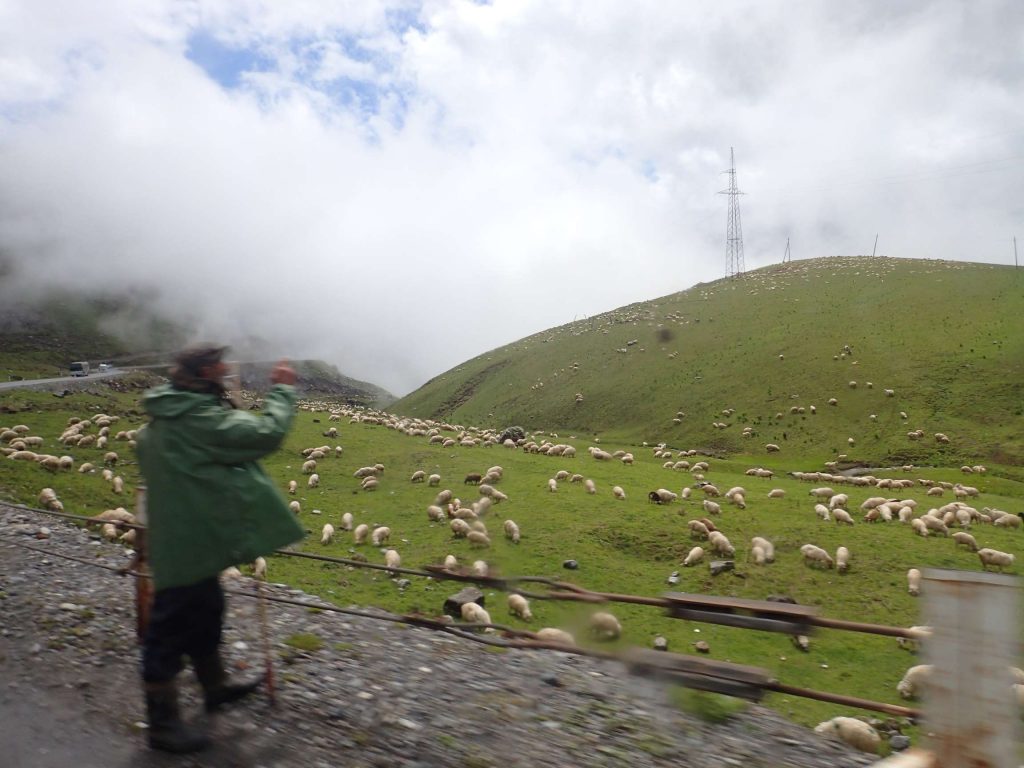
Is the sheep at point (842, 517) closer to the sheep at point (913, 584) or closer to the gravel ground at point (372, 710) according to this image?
the sheep at point (913, 584)

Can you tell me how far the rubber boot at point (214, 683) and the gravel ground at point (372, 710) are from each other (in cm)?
13

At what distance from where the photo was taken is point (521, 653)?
7.98m

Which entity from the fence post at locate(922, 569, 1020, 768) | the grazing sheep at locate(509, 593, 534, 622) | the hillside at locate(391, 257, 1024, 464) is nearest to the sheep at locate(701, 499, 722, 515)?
the grazing sheep at locate(509, 593, 534, 622)

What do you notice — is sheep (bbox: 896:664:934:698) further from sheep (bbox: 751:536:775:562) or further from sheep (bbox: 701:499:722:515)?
sheep (bbox: 701:499:722:515)

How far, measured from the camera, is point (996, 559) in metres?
15.7

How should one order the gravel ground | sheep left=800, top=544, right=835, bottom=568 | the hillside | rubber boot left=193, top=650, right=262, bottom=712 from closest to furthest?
the gravel ground < rubber boot left=193, top=650, right=262, bottom=712 < sheep left=800, top=544, right=835, bottom=568 < the hillside

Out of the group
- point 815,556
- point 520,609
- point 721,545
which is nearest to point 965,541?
point 815,556

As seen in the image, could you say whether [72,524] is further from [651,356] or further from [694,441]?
[651,356]

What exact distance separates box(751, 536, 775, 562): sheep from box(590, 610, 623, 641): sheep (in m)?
10.3

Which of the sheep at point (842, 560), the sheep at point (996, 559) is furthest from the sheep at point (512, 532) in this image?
the sheep at point (996, 559)

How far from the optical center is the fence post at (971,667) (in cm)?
309

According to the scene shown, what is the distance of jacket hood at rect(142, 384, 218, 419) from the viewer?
5059mm

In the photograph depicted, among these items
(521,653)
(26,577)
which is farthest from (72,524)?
(521,653)

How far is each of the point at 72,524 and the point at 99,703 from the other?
950cm
